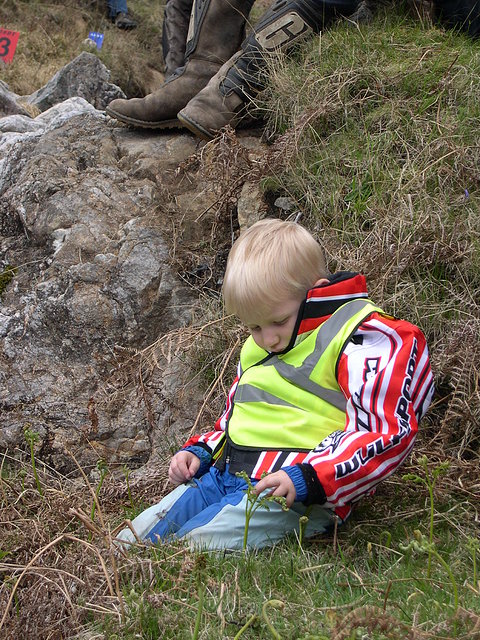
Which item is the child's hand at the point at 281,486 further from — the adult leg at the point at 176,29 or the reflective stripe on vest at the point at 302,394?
the adult leg at the point at 176,29

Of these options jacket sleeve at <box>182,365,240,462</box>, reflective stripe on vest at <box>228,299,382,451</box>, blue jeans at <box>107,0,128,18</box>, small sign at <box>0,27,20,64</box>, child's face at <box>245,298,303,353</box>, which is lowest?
blue jeans at <box>107,0,128,18</box>

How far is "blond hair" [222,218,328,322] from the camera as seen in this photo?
6.84 ft

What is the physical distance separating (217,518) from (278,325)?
0.57 metres

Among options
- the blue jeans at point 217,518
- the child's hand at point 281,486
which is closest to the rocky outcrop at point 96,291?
the blue jeans at point 217,518

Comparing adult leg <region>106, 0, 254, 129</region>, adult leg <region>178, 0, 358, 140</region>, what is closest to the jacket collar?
adult leg <region>178, 0, 358, 140</region>

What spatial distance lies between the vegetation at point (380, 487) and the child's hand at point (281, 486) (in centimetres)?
13

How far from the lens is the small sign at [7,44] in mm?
8523

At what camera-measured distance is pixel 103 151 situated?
13.6 ft

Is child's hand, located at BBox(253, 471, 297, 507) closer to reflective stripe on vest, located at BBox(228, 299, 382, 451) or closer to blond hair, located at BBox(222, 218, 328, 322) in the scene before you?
reflective stripe on vest, located at BBox(228, 299, 382, 451)

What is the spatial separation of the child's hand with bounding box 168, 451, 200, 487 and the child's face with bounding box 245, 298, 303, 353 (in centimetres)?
Answer: 43

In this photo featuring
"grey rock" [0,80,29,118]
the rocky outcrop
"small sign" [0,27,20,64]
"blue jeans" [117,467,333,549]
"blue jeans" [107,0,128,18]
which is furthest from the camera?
"blue jeans" [107,0,128,18]

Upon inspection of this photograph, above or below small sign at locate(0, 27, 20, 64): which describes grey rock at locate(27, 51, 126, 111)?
below

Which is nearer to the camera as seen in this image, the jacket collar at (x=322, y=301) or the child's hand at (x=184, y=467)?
the jacket collar at (x=322, y=301)

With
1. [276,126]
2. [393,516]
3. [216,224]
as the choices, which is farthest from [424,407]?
[276,126]
